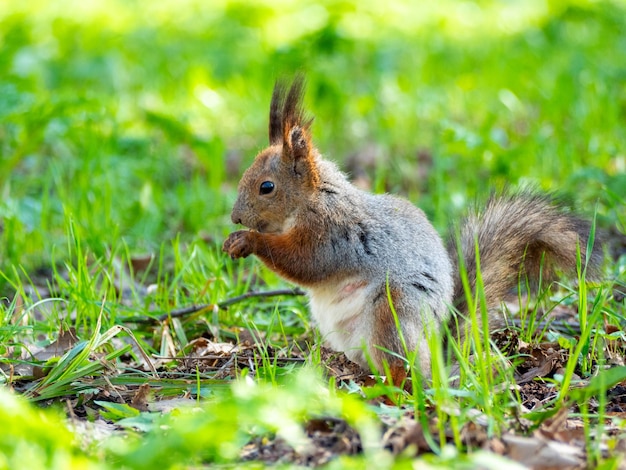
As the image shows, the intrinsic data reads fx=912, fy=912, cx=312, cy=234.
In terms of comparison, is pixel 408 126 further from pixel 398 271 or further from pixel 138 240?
pixel 398 271

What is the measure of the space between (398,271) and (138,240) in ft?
4.84

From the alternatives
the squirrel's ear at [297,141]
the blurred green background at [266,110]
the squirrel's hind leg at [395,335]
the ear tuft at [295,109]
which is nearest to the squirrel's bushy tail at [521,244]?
the blurred green background at [266,110]

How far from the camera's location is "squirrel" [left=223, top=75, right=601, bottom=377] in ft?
8.39

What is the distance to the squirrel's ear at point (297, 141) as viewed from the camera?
2.76 metres

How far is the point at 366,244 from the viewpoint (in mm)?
2670

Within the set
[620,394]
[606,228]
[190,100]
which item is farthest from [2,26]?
Result: [620,394]

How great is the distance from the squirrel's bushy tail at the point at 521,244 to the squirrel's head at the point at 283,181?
20.4 inches

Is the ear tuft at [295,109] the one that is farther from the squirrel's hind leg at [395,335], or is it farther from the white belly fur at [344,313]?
the squirrel's hind leg at [395,335]

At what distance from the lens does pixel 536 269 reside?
9.12 ft

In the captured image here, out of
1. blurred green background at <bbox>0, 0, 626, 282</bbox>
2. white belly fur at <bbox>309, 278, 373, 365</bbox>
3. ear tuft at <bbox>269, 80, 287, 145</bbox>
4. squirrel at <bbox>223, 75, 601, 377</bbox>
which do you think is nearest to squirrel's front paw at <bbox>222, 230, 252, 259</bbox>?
squirrel at <bbox>223, 75, 601, 377</bbox>

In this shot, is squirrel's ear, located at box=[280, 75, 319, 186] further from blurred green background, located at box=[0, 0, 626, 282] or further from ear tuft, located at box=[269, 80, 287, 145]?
blurred green background, located at box=[0, 0, 626, 282]

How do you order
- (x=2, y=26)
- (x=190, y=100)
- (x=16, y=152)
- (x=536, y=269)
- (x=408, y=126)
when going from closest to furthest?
(x=536, y=269) → (x=16, y=152) → (x=408, y=126) → (x=190, y=100) → (x=2, y=26)

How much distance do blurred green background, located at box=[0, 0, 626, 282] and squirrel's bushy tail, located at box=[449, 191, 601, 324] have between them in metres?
0.17

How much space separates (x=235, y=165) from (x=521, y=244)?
2383 mm
